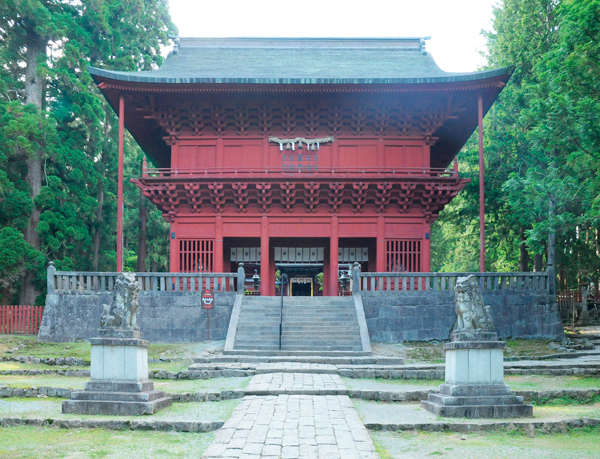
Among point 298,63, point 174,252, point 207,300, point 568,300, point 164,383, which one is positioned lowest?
point 164,383

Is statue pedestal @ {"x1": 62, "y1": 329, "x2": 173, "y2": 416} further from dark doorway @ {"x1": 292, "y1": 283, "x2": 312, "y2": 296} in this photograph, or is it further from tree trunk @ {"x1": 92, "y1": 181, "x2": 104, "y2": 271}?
dark doorway @ {"x1": 292, "y1": 283, "x2": 312, "y2": 296}

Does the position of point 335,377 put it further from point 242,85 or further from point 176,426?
point 242,85

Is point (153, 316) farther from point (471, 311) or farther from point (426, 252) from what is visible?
point (471, 311)

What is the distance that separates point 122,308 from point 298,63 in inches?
695

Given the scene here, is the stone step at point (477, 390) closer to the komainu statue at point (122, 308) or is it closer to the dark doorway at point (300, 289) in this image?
the komainu statue at point (122, 308)

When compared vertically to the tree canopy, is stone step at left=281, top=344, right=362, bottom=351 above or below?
below

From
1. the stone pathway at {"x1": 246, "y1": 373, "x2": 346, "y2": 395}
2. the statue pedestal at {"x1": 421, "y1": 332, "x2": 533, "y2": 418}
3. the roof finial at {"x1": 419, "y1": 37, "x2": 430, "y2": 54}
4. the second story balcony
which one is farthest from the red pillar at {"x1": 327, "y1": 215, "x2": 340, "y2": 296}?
the statue pedestal at {"x1": 421, "y1": 332, "x2": 533, "y2": 418}

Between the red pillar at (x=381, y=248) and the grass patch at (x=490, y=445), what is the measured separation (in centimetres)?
1389

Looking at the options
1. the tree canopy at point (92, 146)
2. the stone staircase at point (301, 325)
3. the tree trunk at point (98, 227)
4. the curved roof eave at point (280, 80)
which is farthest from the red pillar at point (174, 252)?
the tree trunk at point (98, 227)

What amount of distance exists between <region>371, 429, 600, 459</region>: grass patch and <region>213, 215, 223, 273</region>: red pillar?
14583 mm

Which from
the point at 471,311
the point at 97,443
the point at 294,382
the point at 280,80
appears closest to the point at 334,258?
the point at 280,80

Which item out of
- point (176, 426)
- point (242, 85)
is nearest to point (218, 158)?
point (242, 85)

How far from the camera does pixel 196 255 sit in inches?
874

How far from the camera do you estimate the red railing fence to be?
20972 mm
